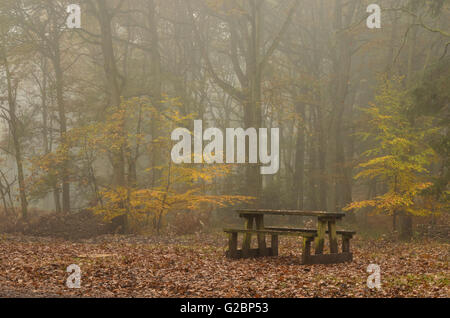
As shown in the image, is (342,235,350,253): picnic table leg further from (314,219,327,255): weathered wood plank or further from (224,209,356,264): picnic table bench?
(314,219,327,255): weathered wood plank

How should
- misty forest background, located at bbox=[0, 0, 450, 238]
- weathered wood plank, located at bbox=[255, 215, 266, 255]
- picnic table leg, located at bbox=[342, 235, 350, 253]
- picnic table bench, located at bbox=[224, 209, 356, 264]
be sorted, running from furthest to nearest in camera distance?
1. misty forest background, located at bbox=[0, 0, 450, 238]
2. weathered wood plank, located at bbox=[255, 215, 266, 255]
3. picnic table leg, located at bbox=[342, 235, 350, 253]
4. picnic table bench, located at bbox=[224, 209, 356, 264]

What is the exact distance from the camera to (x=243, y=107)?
23.5 meters

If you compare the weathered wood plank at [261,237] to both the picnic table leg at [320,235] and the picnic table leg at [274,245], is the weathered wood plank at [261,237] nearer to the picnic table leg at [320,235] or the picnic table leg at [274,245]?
the picnic table leg at [274,245]

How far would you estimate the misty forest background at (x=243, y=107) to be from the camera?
17.0m

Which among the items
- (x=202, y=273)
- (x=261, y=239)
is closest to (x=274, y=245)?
(x=261, y=239)

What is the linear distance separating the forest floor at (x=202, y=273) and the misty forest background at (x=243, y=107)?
13.0 ft

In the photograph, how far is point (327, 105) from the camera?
1053 inches

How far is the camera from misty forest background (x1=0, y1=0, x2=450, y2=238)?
17.0m

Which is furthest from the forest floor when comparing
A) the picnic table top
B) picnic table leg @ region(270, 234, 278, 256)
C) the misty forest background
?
the misty forest background

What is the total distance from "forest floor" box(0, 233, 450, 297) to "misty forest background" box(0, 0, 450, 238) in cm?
397

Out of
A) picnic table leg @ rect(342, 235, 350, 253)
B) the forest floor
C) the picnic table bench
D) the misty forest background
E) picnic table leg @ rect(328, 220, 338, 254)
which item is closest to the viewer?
the forest floor

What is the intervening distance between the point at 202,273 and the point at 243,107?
14.4 metres
